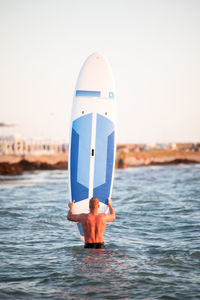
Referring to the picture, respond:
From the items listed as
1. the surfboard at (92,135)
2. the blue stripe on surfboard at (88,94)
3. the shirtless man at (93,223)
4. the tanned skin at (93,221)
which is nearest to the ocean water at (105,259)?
the shirtless man at (93,223)

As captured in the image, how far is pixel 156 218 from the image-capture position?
12.6 metres

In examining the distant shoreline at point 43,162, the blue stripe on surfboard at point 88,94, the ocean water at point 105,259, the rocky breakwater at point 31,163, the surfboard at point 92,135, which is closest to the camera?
the ocean water at point 105,259

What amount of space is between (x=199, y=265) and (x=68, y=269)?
238cm

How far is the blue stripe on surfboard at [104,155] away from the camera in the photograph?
9.02 metres

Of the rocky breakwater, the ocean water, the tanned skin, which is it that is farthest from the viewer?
the rocky breakwater

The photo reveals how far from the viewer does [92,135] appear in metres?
9.15

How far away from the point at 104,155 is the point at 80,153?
0.59 metres

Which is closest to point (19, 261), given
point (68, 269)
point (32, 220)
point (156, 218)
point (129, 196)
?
point (68, 269)

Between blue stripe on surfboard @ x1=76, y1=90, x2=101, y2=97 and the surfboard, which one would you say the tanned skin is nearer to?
the surfboard

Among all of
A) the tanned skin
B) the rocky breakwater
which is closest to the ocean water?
the tanned skin

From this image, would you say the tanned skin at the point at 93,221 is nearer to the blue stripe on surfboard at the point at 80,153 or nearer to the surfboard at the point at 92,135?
the surfboard at the point at 92,135

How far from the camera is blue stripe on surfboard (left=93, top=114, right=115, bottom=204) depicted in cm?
902

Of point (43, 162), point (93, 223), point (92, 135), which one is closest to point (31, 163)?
point (43, 162)

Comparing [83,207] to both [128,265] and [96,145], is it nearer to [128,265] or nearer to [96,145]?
[96,145]
